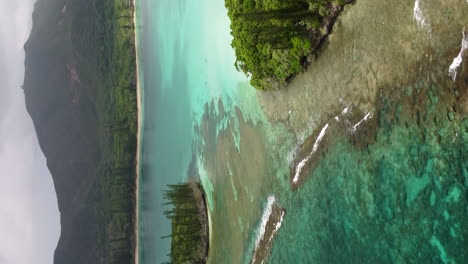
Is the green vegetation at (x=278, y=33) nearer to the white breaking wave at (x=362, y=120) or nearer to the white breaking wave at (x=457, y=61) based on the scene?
the white breaking wave at (x=362, y=120)

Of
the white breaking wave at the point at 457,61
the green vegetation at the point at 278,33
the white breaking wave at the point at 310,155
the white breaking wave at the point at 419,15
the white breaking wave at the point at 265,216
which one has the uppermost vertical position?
the green vegetation at the point at 278,33

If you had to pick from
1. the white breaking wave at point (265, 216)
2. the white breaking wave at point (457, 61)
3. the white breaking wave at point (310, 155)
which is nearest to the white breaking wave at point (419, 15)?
the white breaking wave at point (457, 61)

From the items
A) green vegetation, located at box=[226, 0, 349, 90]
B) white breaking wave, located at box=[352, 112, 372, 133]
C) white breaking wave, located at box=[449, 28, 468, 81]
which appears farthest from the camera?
green vegetation, located at box=[226, 0, 349, 90]

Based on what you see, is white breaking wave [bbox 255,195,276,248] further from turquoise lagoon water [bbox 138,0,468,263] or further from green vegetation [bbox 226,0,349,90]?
green vegetation [bbox 226,0,349,90]

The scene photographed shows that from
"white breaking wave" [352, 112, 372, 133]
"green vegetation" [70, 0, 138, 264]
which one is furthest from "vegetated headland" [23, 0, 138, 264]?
"white breaking wave" [352, 112, 372, 133]

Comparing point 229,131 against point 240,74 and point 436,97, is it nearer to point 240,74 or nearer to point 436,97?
point 240,74

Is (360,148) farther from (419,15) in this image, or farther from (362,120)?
(419,15)

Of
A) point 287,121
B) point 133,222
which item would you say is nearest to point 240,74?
point 287,121
